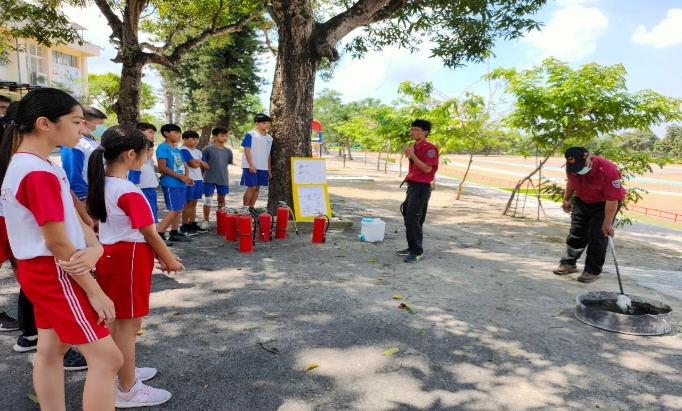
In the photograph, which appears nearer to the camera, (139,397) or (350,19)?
(139,397)

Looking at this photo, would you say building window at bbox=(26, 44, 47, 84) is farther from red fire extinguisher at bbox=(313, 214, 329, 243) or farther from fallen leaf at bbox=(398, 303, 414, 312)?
fallen leaf at bbox=(398, 303, 414, 312)

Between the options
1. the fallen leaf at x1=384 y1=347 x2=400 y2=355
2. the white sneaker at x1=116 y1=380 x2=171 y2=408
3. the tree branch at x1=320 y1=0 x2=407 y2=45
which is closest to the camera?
the white sneaker at x1=116 y1=380 x2=171 y2=408

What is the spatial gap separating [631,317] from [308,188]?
5387 millimetres

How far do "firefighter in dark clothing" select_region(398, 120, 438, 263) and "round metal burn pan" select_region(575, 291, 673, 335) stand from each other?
229 cm

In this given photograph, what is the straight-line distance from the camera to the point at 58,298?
1.93 meters

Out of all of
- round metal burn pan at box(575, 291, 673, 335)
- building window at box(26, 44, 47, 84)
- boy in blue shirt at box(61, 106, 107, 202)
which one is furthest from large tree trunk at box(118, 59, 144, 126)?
building window at box(26, 44, 47, 84)

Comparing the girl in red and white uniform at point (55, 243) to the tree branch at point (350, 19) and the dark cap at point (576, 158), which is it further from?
the tree branch at point (350, 19)

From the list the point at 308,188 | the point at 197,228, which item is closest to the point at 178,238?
the point at 197,228

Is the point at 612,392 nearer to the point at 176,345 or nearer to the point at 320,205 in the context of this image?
the point at 176,345

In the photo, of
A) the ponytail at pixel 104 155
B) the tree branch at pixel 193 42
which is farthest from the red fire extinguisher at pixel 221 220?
the tree branch at pixel 193 42

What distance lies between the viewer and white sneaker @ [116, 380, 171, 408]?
266cm

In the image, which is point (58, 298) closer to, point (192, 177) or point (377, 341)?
point (377, 341)

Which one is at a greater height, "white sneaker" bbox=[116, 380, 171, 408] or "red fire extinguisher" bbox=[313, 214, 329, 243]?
"red fire extinguisher" bbox=[313, 214, 329, 243]

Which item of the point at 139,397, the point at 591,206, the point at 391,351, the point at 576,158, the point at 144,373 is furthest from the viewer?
the point at 591,206
